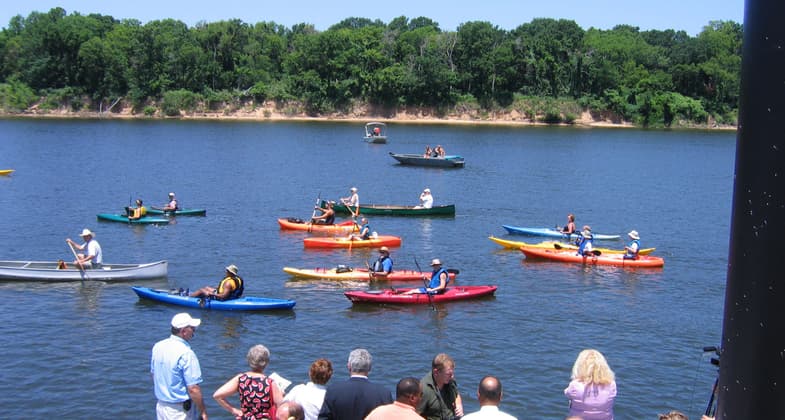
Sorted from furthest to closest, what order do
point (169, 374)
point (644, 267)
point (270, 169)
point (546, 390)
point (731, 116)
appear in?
point (731, 116)
point (270, 169)
point (644, 267)
point (546, 390)
point (169, 374)

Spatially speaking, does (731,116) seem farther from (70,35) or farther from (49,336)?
(49,336)

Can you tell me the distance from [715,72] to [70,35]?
95808 mm

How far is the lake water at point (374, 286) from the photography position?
60.1 ft

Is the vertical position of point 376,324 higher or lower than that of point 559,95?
lower

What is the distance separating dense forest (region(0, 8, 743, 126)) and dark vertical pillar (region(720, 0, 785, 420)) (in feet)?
387

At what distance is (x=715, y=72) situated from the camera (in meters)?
120

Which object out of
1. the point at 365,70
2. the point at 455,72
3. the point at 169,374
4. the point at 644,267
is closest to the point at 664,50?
the point at 455,72

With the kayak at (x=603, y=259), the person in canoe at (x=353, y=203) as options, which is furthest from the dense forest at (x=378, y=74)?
the kayak at (x=603, y=259)

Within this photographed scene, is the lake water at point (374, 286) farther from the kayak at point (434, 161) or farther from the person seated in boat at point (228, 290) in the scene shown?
the kayak at point (434, 161)

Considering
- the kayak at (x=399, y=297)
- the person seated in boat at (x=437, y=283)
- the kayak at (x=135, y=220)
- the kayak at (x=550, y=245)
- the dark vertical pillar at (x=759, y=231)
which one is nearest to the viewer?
the dark vertical pillar at (x=759, y=231)

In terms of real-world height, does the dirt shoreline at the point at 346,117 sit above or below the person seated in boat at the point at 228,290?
above

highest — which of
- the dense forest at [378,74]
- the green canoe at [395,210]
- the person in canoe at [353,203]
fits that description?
the dense forest at [378,74]

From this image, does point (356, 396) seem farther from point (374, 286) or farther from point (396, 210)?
point (396, 210)

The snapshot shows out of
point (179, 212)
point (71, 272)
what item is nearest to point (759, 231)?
point (71, 272)
